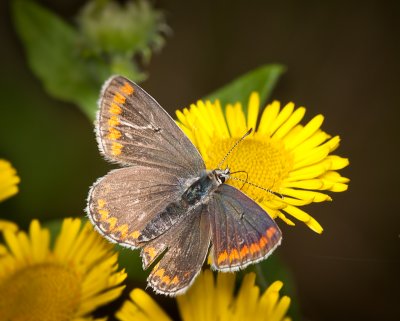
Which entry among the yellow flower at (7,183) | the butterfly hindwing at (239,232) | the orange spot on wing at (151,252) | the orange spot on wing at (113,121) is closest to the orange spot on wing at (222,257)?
the butterfly hindwing at (239,232)

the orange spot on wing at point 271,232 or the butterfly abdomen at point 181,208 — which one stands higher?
the butterfly abdomen at point 181,208

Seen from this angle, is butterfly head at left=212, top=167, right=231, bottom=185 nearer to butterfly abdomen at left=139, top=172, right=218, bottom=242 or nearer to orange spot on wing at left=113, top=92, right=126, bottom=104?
butterfly abdomen at left=139, top=172, right=218, bottom=242

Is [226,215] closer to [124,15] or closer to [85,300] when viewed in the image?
[85,300]

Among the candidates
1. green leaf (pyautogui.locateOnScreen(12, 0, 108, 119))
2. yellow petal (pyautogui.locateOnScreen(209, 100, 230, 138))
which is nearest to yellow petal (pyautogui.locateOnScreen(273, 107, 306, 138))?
yellow petal (pyautogui.locateOnScreen(209, 100, 230, 138))

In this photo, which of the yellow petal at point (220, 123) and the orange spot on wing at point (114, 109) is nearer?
the orange spot on wing at point (114, 109)

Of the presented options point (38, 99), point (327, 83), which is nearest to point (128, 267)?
point (38, 99)

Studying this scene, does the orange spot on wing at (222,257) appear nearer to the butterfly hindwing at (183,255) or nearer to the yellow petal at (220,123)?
the butterfly hindwing at (183,255)
